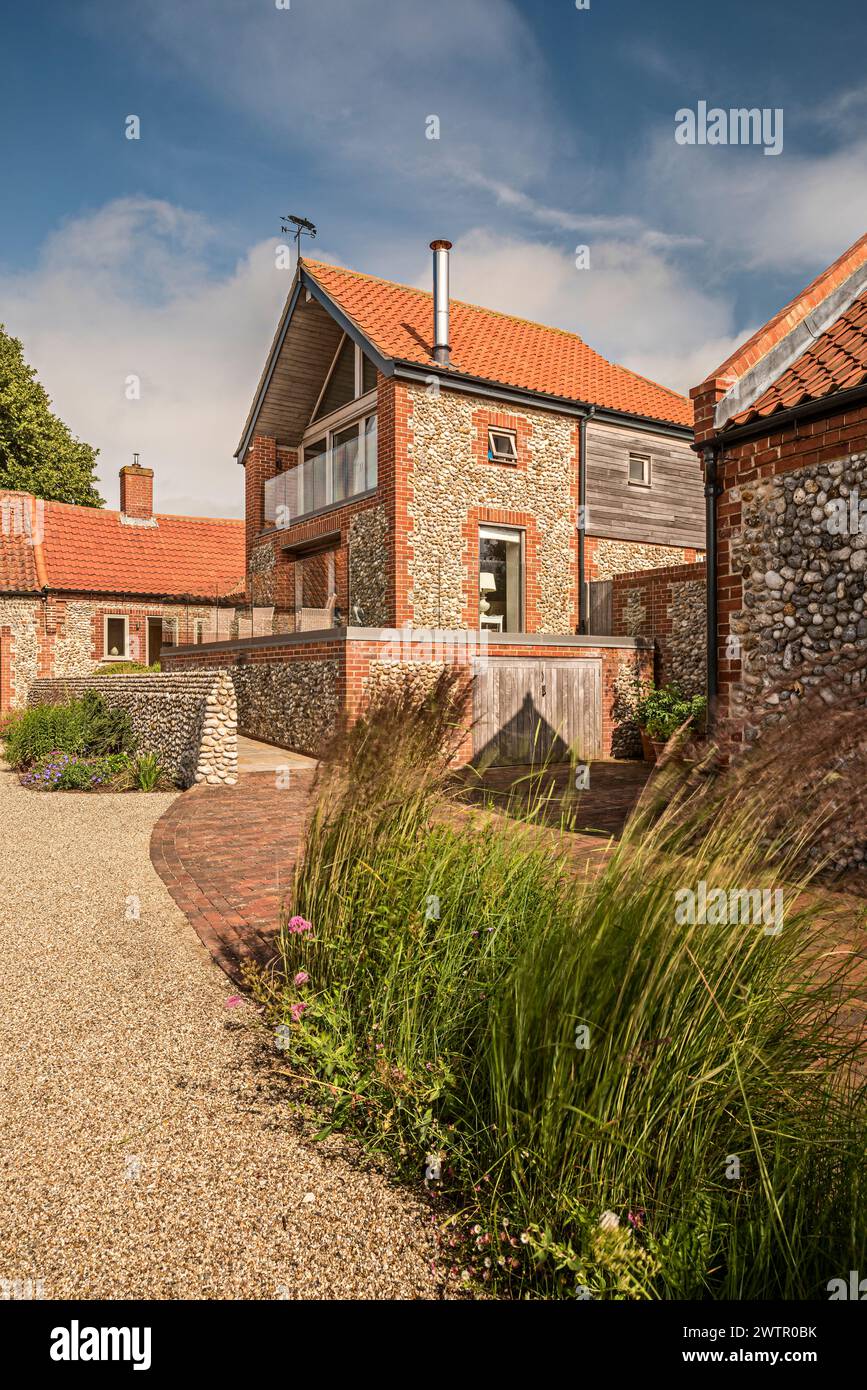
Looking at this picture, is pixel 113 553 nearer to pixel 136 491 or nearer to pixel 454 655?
pixel 136 491

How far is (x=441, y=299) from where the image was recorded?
49.9 ft

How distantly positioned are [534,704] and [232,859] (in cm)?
808

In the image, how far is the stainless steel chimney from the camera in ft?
49.9

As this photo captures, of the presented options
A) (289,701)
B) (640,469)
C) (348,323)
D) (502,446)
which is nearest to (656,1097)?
(289,701)

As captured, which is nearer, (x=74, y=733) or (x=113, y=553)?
(x=74, y=733)

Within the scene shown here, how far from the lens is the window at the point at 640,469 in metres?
17.8

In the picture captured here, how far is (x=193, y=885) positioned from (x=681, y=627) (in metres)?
11.3

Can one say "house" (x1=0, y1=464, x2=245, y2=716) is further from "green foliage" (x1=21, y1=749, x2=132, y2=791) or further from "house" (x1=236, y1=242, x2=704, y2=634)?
"green foliage" (x1=21, y1=749, x2=132, y2=791)

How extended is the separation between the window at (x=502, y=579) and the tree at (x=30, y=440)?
20.0 m

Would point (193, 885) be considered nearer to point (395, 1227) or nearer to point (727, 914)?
point (395, 1227)

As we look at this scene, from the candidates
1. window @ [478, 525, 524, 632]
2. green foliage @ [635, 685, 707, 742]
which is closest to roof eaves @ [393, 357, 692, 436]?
window @ [478, 525, 524, 632]

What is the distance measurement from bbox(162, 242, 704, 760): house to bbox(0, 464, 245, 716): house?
17.1ft

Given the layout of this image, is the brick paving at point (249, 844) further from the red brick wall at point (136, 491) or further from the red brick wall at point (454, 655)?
the red brick wall at point (136, 491)
